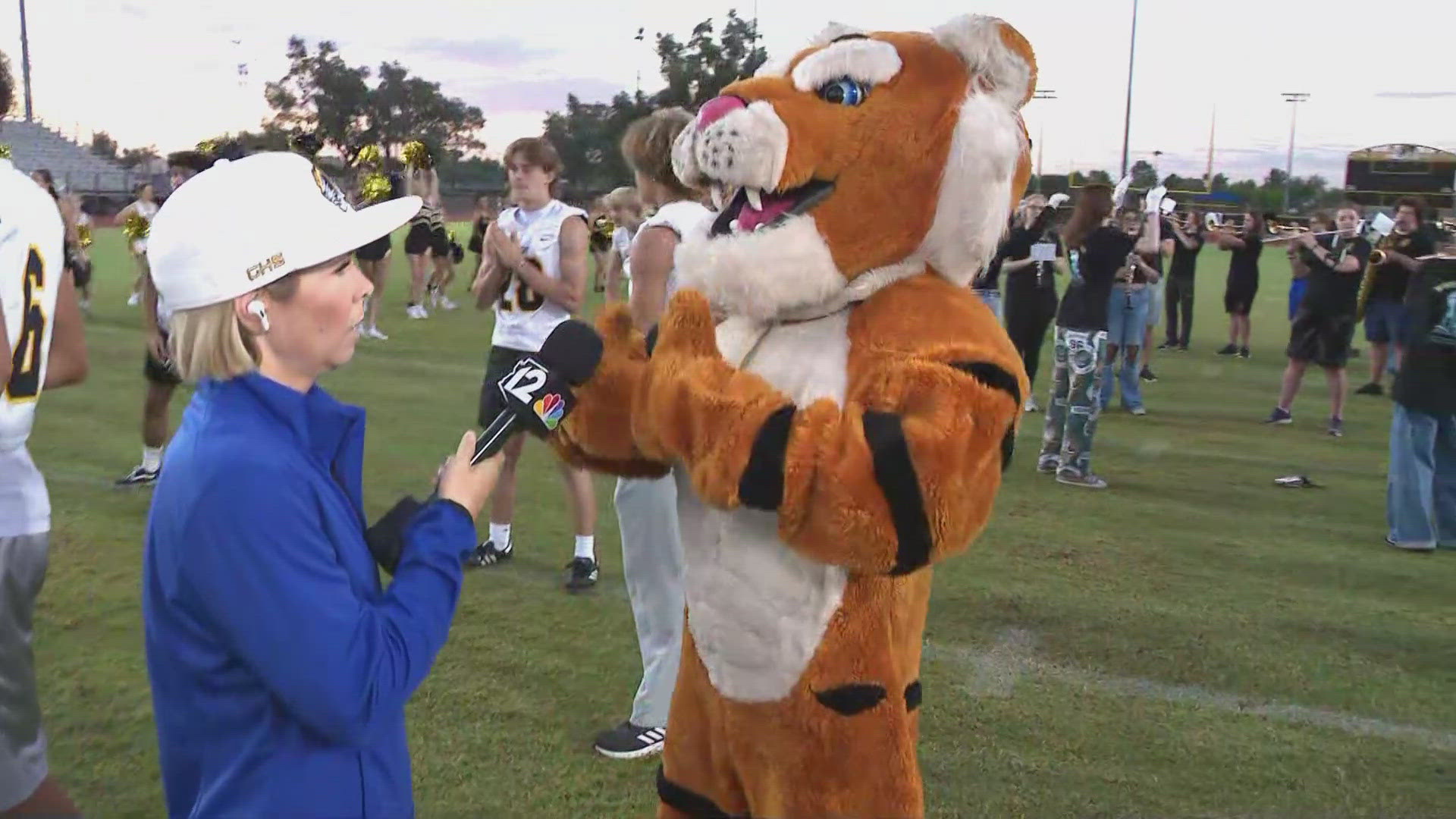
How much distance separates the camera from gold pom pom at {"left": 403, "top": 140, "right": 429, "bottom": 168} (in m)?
2.88

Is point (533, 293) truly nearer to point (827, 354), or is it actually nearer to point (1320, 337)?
point (827, 354)

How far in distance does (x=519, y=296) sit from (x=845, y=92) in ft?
10.4

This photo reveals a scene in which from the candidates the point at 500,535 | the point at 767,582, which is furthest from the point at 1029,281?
the point at 767,582

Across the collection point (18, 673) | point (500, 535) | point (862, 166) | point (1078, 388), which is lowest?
point (500, 535)

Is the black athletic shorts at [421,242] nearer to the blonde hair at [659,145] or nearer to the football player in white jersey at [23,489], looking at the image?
the blonde hair at [659,145]

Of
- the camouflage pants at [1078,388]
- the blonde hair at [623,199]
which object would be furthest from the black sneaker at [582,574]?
the blonde hair at [623,199]

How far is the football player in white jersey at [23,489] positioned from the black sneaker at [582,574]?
247 centimetres

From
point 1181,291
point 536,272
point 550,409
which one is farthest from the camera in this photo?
point 1181,291

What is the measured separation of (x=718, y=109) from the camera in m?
2.02

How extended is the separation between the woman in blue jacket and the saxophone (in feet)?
24.8

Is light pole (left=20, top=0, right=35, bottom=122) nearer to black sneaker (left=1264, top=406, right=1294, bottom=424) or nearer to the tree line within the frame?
the tree line

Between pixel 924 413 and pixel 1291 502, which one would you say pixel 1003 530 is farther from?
pixel 924 413

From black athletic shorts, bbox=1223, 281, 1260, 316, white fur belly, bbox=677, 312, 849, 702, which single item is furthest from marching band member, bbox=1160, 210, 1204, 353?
white fur belly, bbox=677, 312, 849, 702

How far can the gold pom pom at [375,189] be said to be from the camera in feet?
7.04
